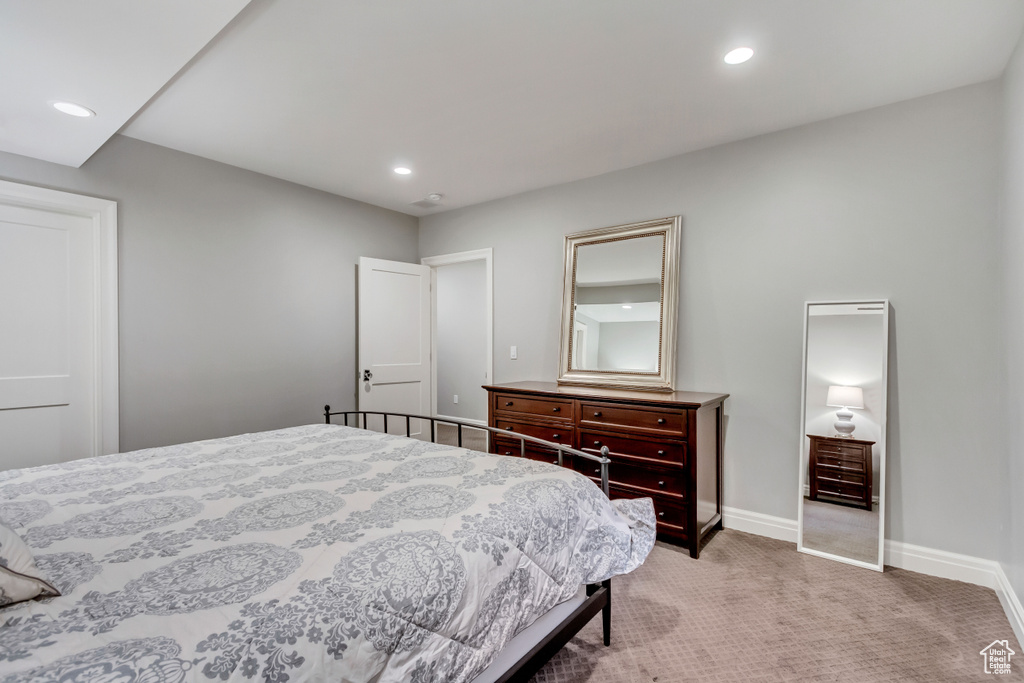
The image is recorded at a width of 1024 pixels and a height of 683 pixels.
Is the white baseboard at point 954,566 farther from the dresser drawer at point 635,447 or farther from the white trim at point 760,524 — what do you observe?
the dresser drawer at point 635,447

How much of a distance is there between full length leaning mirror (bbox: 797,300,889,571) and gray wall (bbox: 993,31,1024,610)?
1.62ft

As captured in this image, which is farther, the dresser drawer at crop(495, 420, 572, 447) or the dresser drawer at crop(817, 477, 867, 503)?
the dresser drawer at crop(495, 420, 572, 447)

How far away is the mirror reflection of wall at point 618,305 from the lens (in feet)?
11.6

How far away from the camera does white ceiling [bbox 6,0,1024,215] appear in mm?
1903

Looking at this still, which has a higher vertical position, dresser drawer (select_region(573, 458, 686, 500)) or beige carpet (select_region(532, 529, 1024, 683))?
dresser drawer (select_region(573, 458, 686, 500))

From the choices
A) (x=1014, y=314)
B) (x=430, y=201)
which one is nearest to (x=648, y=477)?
(x=1014, y=314)

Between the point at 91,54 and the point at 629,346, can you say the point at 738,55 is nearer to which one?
the point at 629,346

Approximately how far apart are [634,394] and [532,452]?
0.90 metres

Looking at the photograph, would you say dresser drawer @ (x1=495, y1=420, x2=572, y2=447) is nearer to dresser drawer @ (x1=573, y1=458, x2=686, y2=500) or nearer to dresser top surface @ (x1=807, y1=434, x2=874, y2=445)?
dresser drawer @ (x1=573, y1=458, x2=686, y2=500)

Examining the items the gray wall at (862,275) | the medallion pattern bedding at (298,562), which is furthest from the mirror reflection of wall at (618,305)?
the medallion pattern bedding at (298,562)

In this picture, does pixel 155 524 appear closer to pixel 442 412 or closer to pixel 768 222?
pixel 768 222

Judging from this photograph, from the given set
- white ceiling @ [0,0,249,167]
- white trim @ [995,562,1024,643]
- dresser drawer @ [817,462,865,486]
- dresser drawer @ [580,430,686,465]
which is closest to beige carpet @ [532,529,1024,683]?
white trim @ [995,562,1024,643]

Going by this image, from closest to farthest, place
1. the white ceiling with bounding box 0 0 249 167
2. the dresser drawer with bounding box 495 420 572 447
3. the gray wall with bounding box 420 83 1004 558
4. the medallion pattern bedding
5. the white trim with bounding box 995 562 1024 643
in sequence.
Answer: the medallion pattern bedding < the white ceiling with bounding box 0 0 249 167 < the white trim with bounding box 995 562 1024 643 < the gray wall with bounding box 420 83 1004 558 < the dresser drawer with bounding box 495 420 572 447

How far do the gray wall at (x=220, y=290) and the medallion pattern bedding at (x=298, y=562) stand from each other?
4.76 feet
